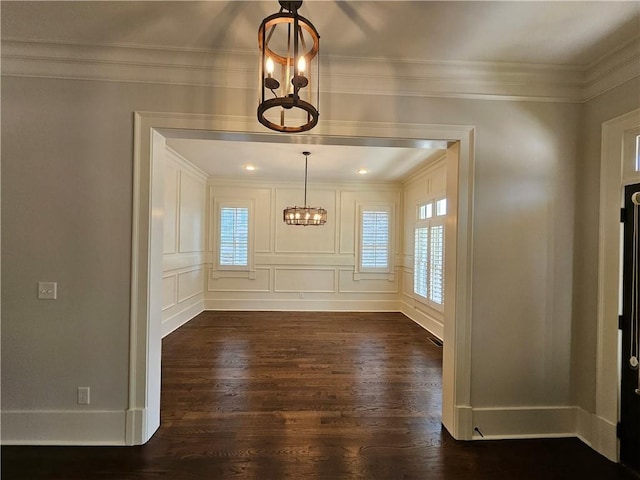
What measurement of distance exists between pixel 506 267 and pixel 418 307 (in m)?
3.41

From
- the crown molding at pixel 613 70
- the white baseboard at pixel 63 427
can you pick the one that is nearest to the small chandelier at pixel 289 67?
the crown molding at pixel 613 70

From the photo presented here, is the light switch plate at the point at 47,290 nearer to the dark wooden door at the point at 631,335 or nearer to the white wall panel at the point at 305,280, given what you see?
the dark wooden door at the point at 631,335

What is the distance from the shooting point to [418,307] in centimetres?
554

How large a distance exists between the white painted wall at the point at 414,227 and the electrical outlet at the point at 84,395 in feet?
14.3

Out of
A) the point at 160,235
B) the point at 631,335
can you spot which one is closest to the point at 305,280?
the point at 160,235

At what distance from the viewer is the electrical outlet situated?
2.13 meters

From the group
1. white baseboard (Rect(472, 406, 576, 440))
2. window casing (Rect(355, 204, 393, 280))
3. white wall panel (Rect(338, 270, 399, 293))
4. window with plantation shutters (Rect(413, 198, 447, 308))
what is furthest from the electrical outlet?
window casing (Rect(355, 204, 393, 280))

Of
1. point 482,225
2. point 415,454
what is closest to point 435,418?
point 415,454

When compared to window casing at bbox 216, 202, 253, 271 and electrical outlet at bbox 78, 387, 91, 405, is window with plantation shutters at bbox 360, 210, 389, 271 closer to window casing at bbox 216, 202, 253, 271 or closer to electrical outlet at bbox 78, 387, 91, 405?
window casing at bbox 216, 202, 253, 271

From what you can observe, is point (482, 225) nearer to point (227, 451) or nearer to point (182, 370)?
point (227, 451)

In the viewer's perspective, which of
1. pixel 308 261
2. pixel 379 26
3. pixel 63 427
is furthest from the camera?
pixel 308 261

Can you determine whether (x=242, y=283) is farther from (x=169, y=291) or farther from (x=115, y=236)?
(x=115, y=236)

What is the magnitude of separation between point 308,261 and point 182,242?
2520 mm

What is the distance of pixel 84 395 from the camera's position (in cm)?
213
